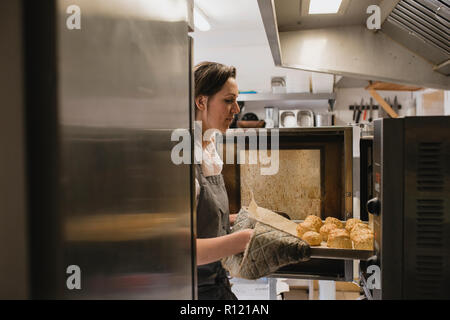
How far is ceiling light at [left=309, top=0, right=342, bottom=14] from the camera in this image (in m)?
1.18

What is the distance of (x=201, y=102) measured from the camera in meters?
1.45

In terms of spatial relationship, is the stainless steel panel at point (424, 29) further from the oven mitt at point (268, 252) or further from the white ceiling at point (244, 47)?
the white ceiling at point (244, 47)

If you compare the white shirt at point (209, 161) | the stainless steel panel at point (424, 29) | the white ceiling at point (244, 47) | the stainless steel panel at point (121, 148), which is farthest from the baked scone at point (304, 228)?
the white ceiling at point (244, 47)

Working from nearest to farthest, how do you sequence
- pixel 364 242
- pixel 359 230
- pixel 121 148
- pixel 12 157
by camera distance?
pixel 12 157, pixel 121 148, pixel 364 242, pixel 359 230

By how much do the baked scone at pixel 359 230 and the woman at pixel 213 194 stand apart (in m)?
0.47

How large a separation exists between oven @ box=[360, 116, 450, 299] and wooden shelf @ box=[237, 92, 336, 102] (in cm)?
262

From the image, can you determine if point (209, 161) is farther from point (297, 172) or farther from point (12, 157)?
point (12, 157)

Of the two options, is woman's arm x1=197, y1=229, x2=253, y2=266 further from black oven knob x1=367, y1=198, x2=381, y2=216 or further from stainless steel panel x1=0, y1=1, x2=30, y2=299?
stainless steel panel x1=0, y1=1, x2=30, y2=299

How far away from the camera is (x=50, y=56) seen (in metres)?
0.26

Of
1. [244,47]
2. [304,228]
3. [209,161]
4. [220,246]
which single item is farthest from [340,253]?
[244,47]

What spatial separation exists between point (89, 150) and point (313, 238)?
125 centimetres

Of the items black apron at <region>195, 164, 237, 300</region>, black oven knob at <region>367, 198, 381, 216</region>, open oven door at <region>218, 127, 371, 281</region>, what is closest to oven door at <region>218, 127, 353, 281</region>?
open oven door at <region>218, 127, 371, 281</region>

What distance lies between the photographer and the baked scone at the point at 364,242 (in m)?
1.28
